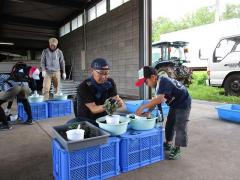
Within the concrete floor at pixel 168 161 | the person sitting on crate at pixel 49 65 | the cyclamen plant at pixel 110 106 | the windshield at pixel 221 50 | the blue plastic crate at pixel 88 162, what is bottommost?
the concrete floor at pixel 168 161

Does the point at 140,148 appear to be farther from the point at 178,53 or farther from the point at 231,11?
the point at 231,11

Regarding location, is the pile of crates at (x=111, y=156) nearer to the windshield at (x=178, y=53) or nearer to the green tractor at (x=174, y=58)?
the green tractor at (x=174, y=58)

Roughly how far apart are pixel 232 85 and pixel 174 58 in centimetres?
301

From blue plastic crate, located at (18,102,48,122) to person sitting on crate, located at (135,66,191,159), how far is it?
2598 mm

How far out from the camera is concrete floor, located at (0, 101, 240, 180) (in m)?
2.14

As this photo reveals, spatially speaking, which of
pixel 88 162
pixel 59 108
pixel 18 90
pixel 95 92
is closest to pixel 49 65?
pixel 59 108

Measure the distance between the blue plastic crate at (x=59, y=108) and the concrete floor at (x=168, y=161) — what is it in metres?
0.72

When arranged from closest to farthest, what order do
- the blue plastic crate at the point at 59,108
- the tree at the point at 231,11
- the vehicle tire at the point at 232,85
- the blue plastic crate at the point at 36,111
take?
the blue plastic crate at the point at 36,111 < the blue plastic crate at the point at 59,108 < the vehicle tire at the point at 232,85 < the tree at the point at 231,11

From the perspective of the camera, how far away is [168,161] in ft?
8.04

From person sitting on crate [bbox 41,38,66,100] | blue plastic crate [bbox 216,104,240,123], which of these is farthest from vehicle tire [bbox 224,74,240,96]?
person sitting on crate [bbox 41,38,66,100]

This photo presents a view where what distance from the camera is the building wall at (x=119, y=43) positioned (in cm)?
688

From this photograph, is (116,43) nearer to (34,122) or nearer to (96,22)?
(96,22)

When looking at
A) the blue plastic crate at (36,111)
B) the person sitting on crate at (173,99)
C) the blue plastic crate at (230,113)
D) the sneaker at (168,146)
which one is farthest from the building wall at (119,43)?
the person sitting on crate at (173,99)

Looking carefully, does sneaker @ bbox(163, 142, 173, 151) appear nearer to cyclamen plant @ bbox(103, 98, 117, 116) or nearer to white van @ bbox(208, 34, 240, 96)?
cyclamen plant @ bbox(103, 98, 117, 116)
